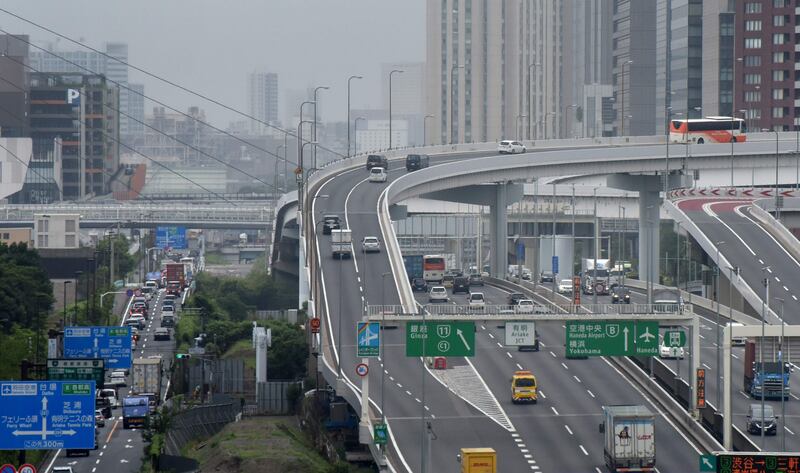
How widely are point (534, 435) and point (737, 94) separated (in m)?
97.6

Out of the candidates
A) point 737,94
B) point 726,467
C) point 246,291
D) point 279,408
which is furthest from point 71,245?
point 726,467

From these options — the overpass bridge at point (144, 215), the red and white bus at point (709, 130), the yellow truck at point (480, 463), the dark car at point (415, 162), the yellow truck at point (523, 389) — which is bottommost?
the yellow truck at point (480, 463)

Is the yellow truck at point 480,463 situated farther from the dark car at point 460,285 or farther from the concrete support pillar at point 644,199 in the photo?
the concrete support pillar at point 644,199

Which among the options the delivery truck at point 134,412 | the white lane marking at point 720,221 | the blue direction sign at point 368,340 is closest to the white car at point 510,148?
the white lane marking at point 720,221

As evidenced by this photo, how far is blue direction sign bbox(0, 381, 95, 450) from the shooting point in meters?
36.9

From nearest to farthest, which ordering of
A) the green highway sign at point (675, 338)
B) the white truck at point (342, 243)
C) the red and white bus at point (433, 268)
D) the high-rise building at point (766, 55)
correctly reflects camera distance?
the green highway sign at point (675, 338), the white truck at point (342, 243), the red and white bus at point (433, 268), the high-rise building at point (766, 55)

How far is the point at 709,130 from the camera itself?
105 metres

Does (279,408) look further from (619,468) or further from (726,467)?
(726,467)

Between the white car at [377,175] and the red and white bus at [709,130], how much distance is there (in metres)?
20.3

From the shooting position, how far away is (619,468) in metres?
43.3

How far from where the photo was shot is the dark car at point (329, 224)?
79688 millimetres

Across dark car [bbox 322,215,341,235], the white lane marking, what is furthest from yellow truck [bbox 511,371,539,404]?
dark car [bbox 322,215,341,235]

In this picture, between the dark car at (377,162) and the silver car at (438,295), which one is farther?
the dark car at (377,162)

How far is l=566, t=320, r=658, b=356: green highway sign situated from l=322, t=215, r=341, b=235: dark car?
29.9 metres
